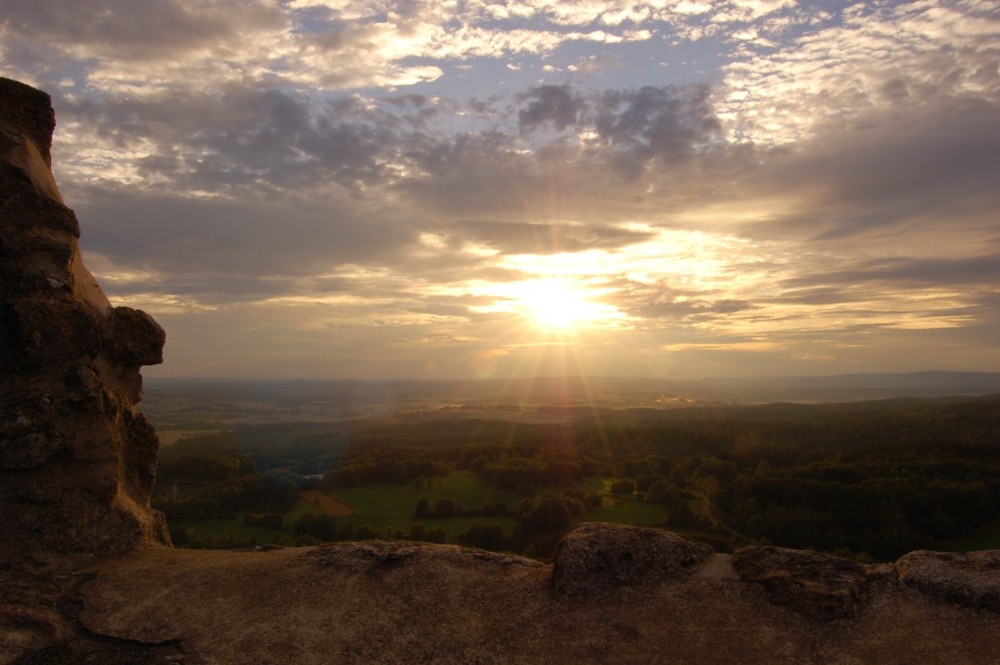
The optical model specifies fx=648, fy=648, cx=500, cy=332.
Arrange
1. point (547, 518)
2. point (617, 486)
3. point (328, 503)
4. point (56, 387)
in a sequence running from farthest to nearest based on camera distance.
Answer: point (617, 486), point (328, 503), point (547, 518), point (56, 387)

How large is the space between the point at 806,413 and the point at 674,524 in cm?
9583

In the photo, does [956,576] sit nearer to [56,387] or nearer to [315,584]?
[315,584]

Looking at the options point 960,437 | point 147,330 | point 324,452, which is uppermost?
point 147,330

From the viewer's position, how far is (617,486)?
7200cm

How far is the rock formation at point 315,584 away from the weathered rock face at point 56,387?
0.04 m

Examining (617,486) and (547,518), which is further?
(617,486)

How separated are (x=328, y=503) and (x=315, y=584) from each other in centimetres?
5242

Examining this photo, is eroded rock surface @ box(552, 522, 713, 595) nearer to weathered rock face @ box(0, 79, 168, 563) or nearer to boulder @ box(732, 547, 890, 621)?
boulder @ box(732, 547, 890, 621)

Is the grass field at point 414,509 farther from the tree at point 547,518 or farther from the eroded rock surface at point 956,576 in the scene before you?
the eroded rock surface at point 956,576

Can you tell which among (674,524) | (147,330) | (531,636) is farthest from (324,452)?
(531,636)

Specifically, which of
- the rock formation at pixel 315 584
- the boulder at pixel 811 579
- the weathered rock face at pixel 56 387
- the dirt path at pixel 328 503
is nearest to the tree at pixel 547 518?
the dirt path at pixel 328 503

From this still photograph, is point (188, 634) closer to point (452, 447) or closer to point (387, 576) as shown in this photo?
point (387, 576)

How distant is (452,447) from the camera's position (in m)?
96.5

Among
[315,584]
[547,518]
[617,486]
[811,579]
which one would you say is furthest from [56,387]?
[617,486]
